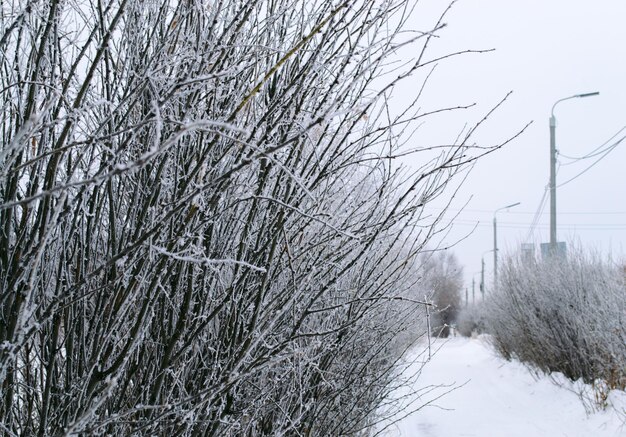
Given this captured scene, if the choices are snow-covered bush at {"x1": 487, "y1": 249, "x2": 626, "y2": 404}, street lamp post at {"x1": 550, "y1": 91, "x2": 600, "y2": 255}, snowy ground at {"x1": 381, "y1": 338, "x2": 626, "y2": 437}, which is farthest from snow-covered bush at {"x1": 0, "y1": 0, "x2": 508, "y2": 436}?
street lamp post at {"x1": 550, "y1": 91, "x2": 600, "y2": 255}

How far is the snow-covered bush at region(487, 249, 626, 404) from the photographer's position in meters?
9.02

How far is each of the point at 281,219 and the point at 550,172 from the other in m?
13.9

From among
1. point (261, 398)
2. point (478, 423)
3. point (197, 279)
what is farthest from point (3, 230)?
point (478, 423)

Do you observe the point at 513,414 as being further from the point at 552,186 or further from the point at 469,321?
the point at 469,321

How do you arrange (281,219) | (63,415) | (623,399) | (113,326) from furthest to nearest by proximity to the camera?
(623,399) < (281,219) < (63,415) < (113,326)

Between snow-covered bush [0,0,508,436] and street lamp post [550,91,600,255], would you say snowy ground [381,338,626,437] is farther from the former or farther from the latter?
snow-covered bush [0,0,508,436]

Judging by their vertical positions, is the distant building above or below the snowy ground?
above

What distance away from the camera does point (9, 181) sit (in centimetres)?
148

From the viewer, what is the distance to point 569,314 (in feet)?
37.5

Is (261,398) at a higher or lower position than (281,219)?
lower

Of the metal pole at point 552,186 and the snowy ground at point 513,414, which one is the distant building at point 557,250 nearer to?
the metal pole at point 552,186

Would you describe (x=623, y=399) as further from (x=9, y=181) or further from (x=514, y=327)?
(x=9, y=181)

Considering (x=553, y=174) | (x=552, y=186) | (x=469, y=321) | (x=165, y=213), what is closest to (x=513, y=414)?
(x=552, y=186)

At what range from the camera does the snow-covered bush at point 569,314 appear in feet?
29.6
